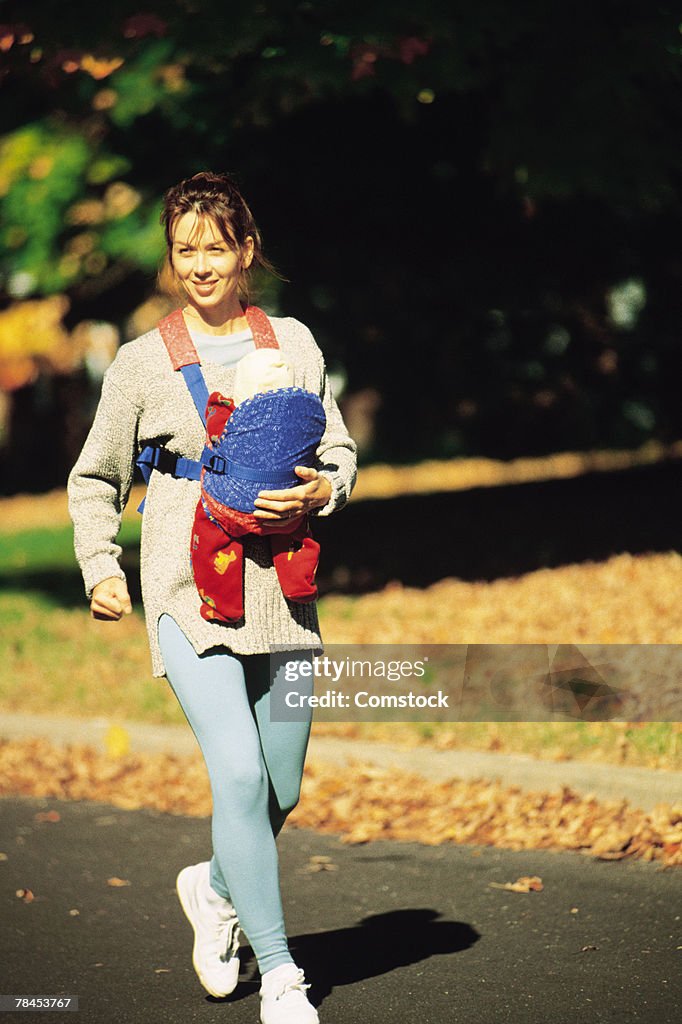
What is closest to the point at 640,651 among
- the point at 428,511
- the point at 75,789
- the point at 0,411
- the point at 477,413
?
the point at 75,789

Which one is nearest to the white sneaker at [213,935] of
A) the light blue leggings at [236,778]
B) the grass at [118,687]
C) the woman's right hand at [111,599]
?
the light blue leggings at [236,778]

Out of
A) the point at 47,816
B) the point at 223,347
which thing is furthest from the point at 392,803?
the point at 223,347

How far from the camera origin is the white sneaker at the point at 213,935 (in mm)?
4277

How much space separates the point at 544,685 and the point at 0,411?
40.7 metres

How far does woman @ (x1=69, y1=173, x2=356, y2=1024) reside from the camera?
13.0ft

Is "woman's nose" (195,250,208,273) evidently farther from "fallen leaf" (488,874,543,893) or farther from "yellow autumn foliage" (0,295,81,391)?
"yellow autumn foliage" (0,295,81,391)

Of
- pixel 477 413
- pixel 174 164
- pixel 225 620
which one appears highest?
pixel 225 620

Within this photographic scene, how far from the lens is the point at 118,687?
365 inches

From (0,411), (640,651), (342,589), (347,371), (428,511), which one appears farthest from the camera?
(0,411)

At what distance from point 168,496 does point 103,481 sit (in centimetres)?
22

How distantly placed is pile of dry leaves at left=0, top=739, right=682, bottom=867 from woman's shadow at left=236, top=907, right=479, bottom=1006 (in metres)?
0.96

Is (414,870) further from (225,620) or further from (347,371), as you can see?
(347,371)

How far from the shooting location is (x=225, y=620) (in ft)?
12.9

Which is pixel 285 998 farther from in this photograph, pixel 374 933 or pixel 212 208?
pixel 212 208
